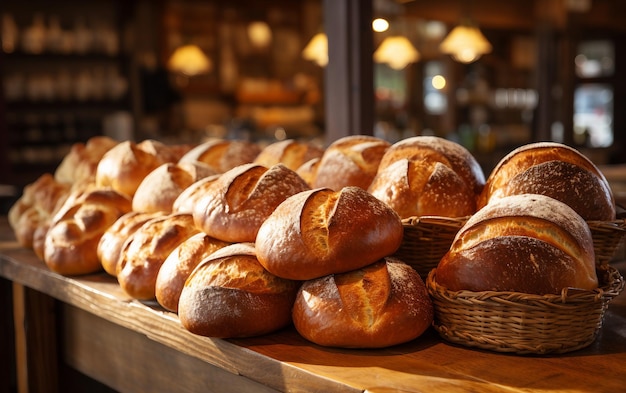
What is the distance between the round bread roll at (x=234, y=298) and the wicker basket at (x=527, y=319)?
1.07ft

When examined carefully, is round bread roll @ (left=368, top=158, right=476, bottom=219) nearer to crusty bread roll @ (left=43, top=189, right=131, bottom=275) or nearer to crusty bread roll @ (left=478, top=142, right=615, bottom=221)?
crusty bread roll @ (left=478, top=142, right=615, bottom=221)

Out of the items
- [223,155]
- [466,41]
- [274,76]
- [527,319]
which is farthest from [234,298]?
[274,76]

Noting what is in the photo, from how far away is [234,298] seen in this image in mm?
1370

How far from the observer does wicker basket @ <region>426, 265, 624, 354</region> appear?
1212mm

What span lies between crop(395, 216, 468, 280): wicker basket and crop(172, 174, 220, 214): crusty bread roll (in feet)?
1.69

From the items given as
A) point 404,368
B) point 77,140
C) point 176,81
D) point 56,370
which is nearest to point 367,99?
Answer: point 56,370

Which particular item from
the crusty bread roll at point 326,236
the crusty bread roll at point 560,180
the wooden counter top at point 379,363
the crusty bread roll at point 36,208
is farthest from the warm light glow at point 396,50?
the crusty bread roll at point 326,236

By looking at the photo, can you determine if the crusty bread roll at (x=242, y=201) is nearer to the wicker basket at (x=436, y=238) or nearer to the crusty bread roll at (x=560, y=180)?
the wicker basket at (x=436, y=238)

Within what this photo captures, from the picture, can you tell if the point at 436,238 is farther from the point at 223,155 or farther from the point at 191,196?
the point at 223,155

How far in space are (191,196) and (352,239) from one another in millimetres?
596

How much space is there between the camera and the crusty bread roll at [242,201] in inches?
59.4

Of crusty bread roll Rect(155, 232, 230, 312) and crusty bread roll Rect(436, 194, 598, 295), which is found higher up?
crusty bread roll Rect(436, 194, 598, 295)

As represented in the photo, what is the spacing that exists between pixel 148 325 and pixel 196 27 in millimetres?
9103

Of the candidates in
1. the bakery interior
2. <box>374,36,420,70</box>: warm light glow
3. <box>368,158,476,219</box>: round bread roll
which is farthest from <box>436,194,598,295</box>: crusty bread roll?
<box>374,36,420,70</box>: warm light glow
